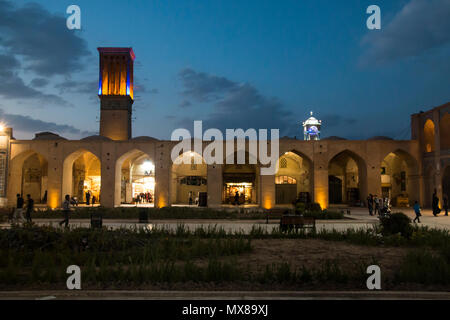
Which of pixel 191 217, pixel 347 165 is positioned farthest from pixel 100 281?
pixel 347 165

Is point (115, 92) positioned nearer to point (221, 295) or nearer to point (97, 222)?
point (97, 222)

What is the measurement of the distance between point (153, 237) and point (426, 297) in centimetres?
681

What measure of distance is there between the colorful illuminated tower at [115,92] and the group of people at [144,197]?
784 cm

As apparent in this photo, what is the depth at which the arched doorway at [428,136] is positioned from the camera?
86.8 ft

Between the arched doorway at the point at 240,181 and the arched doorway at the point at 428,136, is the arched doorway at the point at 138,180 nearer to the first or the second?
the arched doorway at the point at 240,181

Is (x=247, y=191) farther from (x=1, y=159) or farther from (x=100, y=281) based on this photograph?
(x=100, y=281)

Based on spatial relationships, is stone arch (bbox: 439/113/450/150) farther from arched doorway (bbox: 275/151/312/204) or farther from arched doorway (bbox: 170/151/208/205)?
arched doorway (bbox: 170/151/208/205)

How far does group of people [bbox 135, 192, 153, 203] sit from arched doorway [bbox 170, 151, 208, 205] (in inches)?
91.5

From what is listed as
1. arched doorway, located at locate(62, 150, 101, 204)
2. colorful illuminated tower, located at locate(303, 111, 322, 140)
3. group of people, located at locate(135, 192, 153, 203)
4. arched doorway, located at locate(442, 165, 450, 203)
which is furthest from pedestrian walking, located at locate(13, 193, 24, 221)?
colorful illuminated tower, located at locate(303, 111, 322, 140)

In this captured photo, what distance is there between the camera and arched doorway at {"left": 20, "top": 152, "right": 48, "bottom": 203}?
32.1m

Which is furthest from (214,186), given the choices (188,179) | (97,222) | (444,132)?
(444,132)

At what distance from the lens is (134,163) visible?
3319cm

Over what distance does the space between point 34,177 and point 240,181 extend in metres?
19.2

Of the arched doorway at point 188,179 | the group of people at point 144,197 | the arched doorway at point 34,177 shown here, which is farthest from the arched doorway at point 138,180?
the arched doorway at point 34,177
